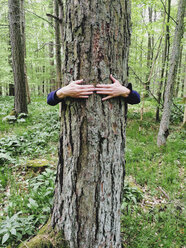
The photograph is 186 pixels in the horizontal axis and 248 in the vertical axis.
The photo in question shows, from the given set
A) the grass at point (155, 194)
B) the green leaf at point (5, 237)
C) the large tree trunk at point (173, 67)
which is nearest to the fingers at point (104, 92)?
the green leaf at point (5, 237)

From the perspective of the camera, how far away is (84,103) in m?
1.58

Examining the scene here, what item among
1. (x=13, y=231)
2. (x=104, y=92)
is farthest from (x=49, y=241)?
(x=104, y=92)

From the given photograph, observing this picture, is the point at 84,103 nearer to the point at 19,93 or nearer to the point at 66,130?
the point at 66,130

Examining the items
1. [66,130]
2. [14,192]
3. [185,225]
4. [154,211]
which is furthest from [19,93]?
[185,225]

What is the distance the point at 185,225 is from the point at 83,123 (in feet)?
8.85

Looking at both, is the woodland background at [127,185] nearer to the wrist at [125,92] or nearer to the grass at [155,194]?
the grass at [155,194]

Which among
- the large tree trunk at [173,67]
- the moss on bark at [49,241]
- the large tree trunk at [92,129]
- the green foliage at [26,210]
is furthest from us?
the large tree trunk at [173,67]

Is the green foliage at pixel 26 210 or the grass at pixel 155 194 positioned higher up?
the green foliage at pixel 26 210

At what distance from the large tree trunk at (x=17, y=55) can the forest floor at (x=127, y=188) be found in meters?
1.02

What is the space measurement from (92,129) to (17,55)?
7043 millimetres

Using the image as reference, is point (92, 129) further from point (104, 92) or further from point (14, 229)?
point (14, 229)

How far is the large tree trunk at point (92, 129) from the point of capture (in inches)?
59.6

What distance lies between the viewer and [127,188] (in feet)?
10.8

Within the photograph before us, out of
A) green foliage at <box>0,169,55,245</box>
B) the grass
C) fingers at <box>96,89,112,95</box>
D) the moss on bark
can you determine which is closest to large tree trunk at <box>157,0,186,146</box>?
the grass
